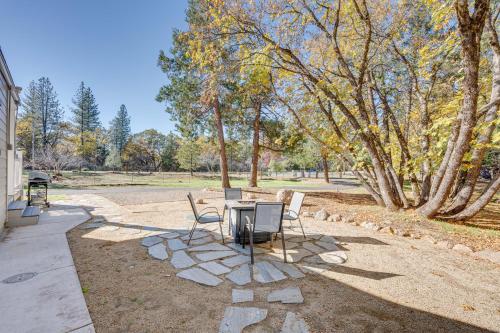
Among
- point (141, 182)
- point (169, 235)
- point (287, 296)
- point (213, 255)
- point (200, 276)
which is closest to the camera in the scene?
point (287, 296)

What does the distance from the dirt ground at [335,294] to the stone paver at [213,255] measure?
19.0 inches

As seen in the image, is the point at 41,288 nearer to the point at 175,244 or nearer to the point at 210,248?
the point at 175,244

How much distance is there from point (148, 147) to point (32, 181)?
39.8m

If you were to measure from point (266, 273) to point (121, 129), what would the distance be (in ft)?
171

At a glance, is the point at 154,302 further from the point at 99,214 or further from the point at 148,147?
the point at 148,147

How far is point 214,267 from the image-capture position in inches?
119

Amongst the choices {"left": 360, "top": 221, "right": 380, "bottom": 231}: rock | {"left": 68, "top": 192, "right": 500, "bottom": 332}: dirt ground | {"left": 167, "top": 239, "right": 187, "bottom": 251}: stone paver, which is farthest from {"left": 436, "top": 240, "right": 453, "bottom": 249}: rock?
{"left": 167, "top": 239, "right": 187, "bottom": 251}: stone paver

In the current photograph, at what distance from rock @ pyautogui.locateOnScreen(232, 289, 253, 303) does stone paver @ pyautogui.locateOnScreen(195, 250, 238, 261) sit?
37.3 inches

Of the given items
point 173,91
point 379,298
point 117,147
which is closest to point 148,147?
point 117,147

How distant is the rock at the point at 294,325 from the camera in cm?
187

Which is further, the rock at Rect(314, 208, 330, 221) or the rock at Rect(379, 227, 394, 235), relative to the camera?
the rock at Rect(314, 208, 330, 221)

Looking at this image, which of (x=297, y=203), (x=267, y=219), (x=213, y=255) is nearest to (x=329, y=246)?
(x=297, y=203)

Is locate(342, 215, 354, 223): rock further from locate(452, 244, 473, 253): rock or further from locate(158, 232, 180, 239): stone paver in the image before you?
locate(158, 232, 180, 239): stone paver

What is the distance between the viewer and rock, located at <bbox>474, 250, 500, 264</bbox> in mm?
3549
